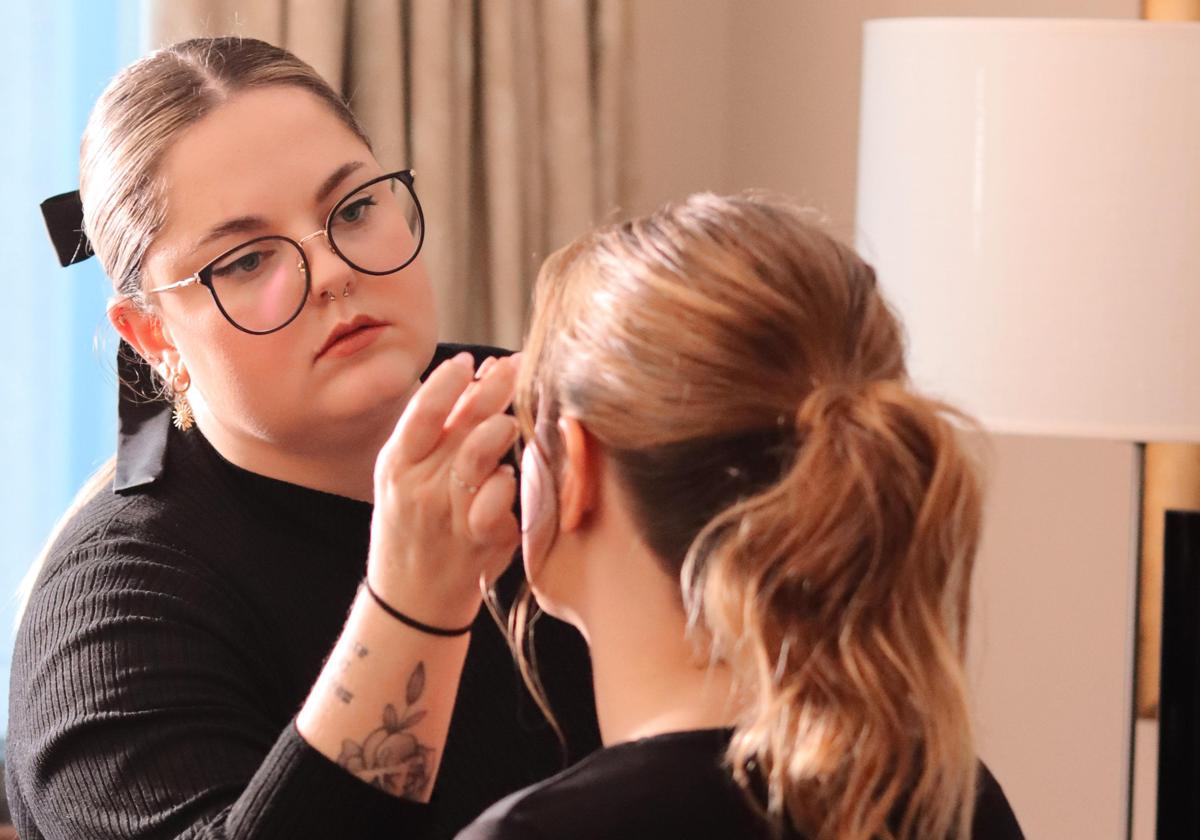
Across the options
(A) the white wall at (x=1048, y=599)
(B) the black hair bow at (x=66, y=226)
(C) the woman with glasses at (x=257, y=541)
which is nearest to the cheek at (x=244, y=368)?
(C) the woman with glasses at (x=257, y=541)

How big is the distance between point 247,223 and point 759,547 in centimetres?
63

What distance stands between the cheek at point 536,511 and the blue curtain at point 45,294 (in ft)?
3.90

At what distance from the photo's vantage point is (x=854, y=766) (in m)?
0.91

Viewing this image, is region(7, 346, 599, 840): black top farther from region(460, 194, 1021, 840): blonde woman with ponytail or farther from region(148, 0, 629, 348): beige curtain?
region(148, 0, 629, 348): beige curtain

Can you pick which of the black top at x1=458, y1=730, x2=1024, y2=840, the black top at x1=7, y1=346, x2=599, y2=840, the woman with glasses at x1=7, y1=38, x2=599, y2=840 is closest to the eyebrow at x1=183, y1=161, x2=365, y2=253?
the woman with glasses at x1=7, y1=38, x2=599, y2=840

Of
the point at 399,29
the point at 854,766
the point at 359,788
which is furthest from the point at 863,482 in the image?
the point at 399,29

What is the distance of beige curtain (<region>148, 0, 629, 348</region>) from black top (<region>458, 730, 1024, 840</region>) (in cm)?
131

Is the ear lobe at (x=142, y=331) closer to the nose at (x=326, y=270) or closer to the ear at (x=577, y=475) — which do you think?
the nose at (x=326, y=270)

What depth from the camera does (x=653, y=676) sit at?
99 centimetres

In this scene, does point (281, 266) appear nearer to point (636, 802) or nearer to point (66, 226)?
point (66, 226)

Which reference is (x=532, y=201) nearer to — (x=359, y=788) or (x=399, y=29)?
(x=399, y=29)

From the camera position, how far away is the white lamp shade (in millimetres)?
1669

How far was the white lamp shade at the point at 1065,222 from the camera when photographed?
1.67 m

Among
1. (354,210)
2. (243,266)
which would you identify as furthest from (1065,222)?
(243,266)
